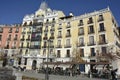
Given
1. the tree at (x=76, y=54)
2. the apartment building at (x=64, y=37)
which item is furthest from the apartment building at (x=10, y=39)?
the tree at (x=76, y=54)

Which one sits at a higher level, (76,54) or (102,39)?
(102,39)

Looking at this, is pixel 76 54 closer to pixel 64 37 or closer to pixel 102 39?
pixel 64 37

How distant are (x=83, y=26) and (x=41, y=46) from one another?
52.0ft

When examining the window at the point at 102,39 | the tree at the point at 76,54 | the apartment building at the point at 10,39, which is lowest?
the tree at the point at 76,54

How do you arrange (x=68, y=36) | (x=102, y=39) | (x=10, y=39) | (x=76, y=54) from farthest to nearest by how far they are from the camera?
(x=10, y=39) → (x=68, y=36) → (x=76, y=54) → (x=102, y=39)

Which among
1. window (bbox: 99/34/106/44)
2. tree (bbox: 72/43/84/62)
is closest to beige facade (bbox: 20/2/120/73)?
window (bbox: 99/34/106/44)

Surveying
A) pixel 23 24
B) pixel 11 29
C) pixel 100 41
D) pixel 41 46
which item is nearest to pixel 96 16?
pixel 100 41

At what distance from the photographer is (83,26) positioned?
147 ft

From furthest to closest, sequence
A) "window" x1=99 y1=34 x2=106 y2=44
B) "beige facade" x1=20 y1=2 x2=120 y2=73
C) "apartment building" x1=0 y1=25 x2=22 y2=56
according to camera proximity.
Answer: "apartment building" x1=0 y1=25 x2=22 y2=56 → "beige facade" x1=20 y1=2 x2=120 y2=73 → "window" x1=99 y1=34 x2=106 y2=44

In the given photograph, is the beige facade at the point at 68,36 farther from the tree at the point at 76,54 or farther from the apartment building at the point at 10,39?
the apartment building at the point at 10,39

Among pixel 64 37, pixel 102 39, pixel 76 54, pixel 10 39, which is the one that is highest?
pixel 10 39

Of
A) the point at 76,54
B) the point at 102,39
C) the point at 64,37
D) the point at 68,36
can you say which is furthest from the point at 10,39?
the point at 102,39

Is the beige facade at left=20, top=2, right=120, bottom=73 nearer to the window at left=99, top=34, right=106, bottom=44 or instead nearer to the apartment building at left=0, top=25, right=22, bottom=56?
the window at left=99, top=34, right=106, bottom=44

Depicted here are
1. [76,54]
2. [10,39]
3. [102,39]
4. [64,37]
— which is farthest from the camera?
[10,39]
